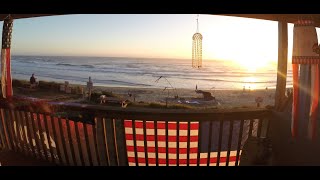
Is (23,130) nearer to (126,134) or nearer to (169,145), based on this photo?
(126,134)

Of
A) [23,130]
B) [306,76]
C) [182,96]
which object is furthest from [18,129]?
[182,96]

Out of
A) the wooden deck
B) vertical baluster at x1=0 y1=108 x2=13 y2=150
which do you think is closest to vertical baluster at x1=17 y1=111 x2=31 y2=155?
the wooden deck

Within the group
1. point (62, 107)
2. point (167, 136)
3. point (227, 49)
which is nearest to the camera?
point (167, 136)

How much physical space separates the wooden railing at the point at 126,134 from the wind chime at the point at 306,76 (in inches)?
20.3

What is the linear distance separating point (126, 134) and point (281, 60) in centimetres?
196

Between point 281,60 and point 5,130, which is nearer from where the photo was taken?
point 281,60

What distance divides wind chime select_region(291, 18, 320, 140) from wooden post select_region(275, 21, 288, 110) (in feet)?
1.39

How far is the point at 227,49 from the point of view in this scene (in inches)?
364

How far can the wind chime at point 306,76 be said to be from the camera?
2775 millimetres

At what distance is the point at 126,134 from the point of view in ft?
11.8
